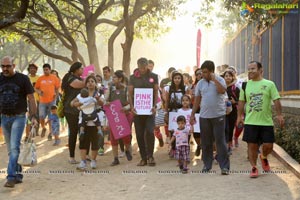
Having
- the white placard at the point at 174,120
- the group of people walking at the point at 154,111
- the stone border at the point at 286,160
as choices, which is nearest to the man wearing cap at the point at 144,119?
the group of people walking at the point at 154,111

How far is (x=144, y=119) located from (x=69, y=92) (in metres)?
1.38

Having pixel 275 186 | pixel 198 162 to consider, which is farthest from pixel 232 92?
pixel 275 186

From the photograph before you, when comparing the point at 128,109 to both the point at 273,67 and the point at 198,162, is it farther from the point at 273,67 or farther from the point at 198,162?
the point at 273,67

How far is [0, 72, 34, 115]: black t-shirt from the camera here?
25.6 feet

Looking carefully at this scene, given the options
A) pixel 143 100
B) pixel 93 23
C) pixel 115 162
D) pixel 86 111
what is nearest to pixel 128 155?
pixel 115 162

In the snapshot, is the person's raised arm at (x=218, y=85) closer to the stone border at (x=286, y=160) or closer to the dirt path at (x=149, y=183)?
the dirt path at (x=149, y=183)

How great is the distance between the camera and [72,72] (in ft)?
32.0

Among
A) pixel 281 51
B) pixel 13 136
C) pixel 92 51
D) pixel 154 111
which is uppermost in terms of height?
pixel 92 51

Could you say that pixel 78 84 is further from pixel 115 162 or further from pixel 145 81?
pixel 115 162

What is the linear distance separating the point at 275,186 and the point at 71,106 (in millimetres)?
3764

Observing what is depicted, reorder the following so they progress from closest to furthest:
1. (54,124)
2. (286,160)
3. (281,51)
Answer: (286,160) → (54,124) → (281,51)

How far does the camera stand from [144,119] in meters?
9.72

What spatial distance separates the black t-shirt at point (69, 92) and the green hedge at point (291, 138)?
3.74 m

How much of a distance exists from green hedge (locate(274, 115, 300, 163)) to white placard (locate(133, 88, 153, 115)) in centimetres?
251
